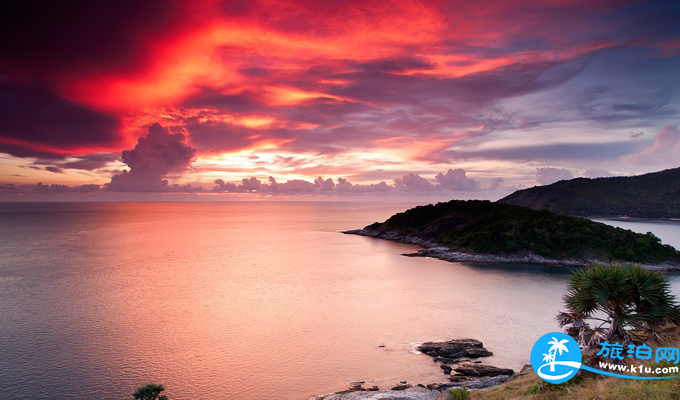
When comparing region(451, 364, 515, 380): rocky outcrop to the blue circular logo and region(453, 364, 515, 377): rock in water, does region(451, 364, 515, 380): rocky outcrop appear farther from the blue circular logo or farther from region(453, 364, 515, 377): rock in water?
the blue circular logo

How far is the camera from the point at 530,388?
773 inches

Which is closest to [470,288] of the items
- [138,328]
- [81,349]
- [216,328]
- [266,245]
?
[216,328]

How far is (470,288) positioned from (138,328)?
59565 millimetres

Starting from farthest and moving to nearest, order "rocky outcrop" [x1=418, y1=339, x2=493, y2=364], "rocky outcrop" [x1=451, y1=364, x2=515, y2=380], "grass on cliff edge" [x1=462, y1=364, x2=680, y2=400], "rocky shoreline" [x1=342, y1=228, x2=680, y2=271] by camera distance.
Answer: "rocky shoreline" [x1=342, y1=228, x2=680, y2=271]
"rocky outcrop" [x1=418, y1=339, x2=493, y2=364]
"rocky outcrop" [x1=451, y1=364, x2=515, y2=380]
"grass on cliff edge" [x1=462, y1=364, x2=680, y2=400]

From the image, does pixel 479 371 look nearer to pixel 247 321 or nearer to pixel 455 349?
pixel 455 349

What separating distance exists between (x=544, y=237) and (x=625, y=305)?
9935 cm

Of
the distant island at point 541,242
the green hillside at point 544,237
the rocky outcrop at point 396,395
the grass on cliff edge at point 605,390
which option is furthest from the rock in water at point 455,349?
the green hillside at point 544,237

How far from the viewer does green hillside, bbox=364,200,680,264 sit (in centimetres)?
9393

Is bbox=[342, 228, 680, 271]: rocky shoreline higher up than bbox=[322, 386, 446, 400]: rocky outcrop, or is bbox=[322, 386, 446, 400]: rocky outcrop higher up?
bbox=[342, 228, 680, 271]: rocky shoreline

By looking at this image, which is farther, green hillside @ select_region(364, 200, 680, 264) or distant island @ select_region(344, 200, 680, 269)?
green hillside @ select_region(364, 200, 680, 264)

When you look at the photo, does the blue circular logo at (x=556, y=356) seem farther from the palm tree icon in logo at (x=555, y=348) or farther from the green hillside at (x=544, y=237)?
the green hillside at (x=544, y=237)

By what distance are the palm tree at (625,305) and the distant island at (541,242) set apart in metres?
84.0

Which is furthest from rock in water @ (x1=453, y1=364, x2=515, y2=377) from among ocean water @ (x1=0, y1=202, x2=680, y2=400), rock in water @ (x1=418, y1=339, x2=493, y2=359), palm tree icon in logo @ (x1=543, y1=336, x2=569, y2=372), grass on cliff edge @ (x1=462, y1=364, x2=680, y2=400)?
palm tree icon in logo @ (x1=543, y1=336, x2=569, y2=372)

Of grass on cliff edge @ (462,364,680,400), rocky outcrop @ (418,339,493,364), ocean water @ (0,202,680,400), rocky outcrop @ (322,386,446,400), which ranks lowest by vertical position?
ocean water @ (0,202,680,400)
